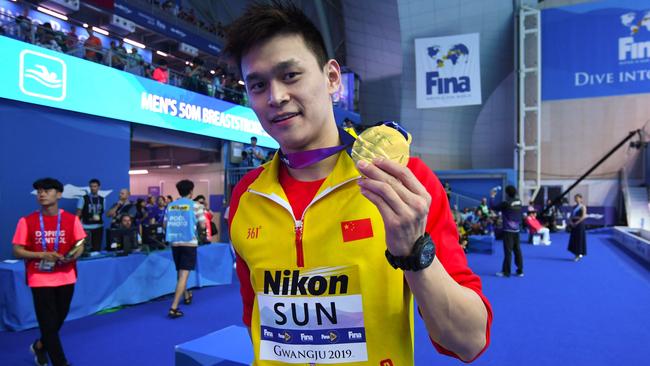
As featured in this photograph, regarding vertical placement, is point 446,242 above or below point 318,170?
below

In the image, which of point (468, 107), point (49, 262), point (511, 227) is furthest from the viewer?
point (468, 107)

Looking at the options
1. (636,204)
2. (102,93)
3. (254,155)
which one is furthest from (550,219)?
(102,93)

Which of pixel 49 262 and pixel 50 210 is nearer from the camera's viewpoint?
pixel 49 262

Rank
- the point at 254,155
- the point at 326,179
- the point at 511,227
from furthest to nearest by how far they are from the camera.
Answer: the point at 254,155, the point at 511,227, the point at 326,179

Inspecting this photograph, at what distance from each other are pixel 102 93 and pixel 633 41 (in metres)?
20.6

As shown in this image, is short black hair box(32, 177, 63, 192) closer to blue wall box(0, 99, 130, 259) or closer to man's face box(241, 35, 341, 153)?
man's face box(241, 35, 341, 153)

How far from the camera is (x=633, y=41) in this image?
17.8 m

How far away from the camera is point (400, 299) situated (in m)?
1.15

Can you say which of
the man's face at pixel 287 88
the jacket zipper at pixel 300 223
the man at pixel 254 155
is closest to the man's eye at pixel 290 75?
the man's face at pixel 287 88

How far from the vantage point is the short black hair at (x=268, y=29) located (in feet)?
4.02

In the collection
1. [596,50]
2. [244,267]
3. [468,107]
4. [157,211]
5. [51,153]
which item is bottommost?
[157,211]

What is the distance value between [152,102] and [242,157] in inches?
158

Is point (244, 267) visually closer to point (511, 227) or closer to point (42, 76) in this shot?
point (511, 227)

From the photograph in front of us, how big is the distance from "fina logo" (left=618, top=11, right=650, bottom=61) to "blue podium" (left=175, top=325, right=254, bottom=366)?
21.1 m
